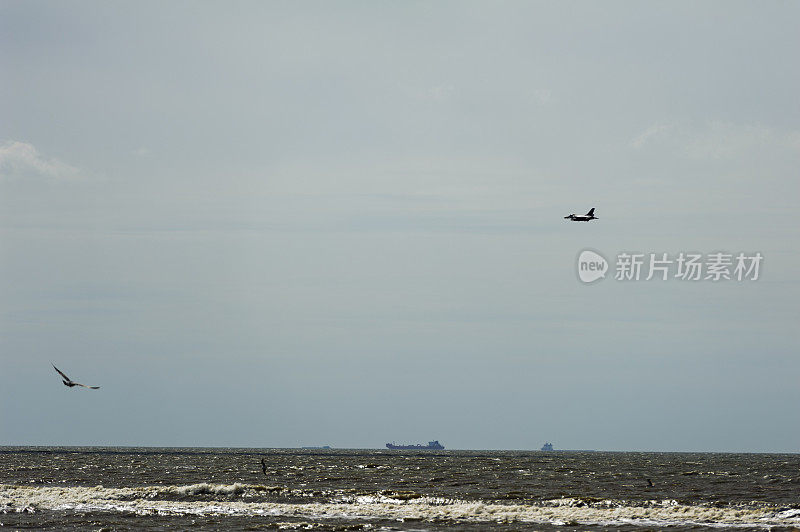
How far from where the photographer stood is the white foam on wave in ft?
174

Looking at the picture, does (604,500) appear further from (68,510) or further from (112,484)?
(112,484)

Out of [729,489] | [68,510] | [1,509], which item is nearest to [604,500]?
[729,489]

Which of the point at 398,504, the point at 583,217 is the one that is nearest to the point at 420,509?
the point at 398,504

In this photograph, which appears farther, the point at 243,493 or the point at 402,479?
the point at 402,479

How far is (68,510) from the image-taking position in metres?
59.6

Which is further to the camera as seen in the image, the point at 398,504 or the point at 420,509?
the point at 398,504

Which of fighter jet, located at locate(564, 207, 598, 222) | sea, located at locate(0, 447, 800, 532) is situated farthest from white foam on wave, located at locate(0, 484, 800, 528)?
fighter jet, located at locate(564, 207, 598, 222)

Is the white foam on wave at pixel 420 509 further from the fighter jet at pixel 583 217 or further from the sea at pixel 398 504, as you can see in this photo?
the fighter jet at pixel 583 217

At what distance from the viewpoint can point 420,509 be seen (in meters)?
59.2

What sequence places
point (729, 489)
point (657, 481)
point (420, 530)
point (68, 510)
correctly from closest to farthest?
point (420, 530) → point (68, 510) → point (729, 489) → point (657, 481)

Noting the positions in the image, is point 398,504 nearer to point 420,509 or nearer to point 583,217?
point 420,509

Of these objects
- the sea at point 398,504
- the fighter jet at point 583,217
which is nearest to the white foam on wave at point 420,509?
the sea at point 398,504

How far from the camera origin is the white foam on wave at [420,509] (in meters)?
53.0

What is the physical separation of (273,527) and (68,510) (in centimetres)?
1687
